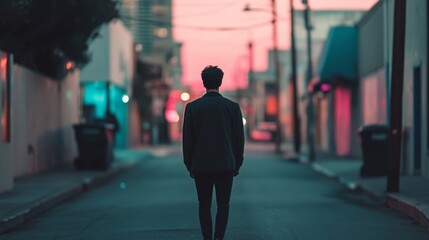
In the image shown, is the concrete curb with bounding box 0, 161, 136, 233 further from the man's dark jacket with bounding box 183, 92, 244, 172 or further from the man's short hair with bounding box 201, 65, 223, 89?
the man's short hair with bounding box 201, 65, 223, 89

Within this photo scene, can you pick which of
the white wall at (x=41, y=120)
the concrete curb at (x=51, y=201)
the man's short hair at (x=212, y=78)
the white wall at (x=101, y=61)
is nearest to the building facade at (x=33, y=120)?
the white wall at (x=41, y=120)

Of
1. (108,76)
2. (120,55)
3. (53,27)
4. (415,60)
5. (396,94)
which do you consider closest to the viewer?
(396,94)

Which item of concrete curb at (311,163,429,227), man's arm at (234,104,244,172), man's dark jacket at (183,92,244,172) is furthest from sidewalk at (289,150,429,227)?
man's dark jacket at (183,92,244,172)

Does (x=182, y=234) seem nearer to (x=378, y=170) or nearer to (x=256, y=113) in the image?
(x=378, y=170)

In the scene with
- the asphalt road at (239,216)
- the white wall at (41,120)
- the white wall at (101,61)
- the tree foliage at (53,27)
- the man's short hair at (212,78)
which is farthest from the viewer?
the white wall at (101,61)

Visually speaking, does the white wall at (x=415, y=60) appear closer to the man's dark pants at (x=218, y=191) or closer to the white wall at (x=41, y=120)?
the white wall at (x=41, y=120)

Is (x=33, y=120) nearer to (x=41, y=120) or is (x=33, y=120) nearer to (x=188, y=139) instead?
(x=41, y=120)

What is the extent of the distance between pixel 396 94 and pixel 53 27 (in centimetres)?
1096

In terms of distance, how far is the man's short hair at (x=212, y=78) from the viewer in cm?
1055

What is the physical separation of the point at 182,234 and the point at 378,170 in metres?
13.3

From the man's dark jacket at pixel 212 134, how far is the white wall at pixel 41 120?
1406cm

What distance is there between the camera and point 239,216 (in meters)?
15.4

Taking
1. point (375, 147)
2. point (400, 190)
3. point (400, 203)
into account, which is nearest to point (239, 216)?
point (400, 203)

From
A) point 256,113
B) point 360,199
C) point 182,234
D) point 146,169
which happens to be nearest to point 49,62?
point 146,169
